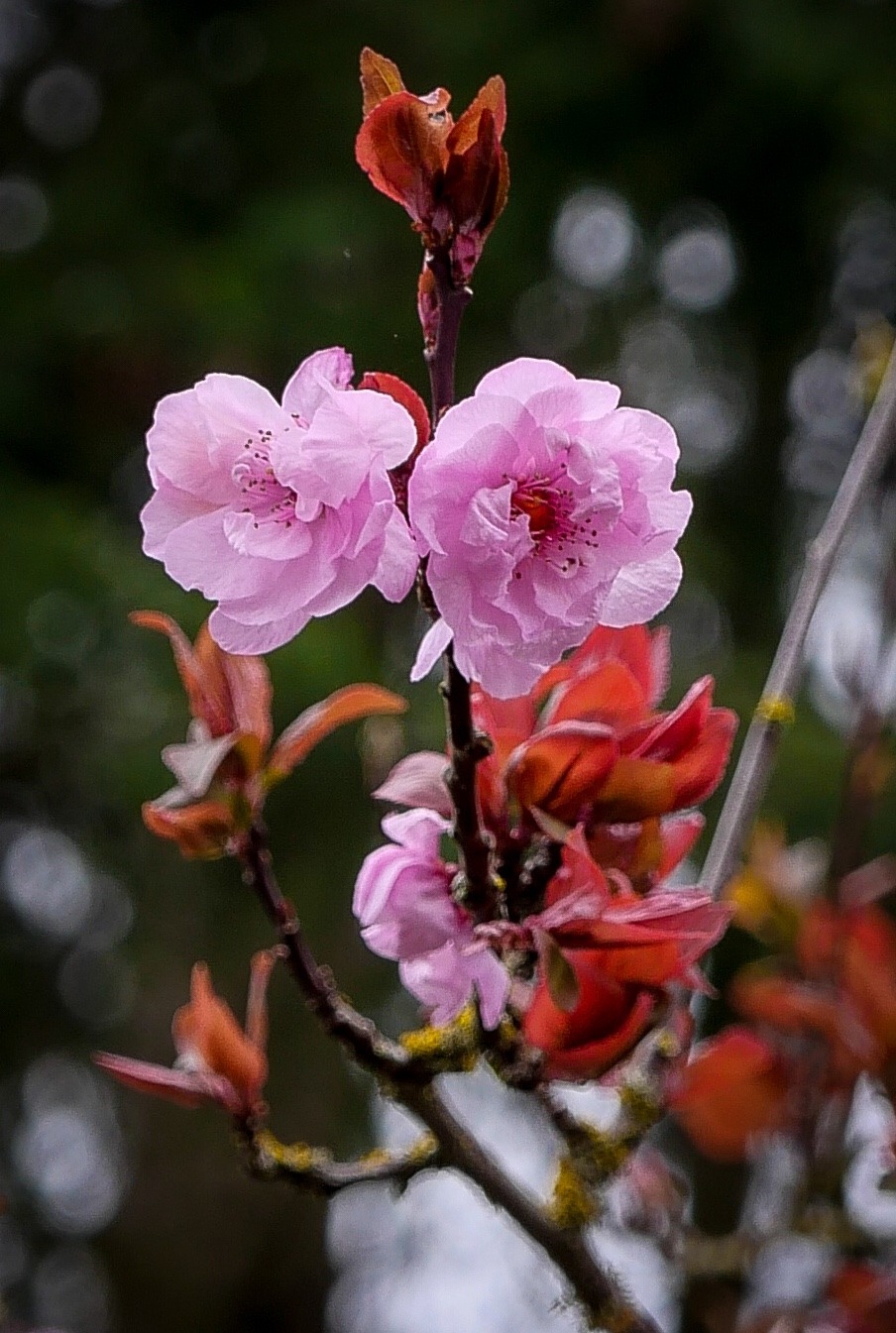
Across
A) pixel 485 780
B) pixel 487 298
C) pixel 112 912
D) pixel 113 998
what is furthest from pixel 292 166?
pixel 485 780

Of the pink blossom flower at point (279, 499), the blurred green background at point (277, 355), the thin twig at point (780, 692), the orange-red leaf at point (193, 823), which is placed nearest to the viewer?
the pink blossom flower at point (279, 499)

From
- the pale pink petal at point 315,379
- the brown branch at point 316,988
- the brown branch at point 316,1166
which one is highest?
the pale pink petal at point 315,379

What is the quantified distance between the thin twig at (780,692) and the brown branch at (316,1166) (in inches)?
6.7

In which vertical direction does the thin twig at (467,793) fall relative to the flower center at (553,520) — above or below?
below

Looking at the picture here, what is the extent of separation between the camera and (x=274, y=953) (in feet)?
1.57

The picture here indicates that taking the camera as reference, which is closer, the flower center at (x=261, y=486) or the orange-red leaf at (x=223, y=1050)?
the flower center at (x=261, y=486)

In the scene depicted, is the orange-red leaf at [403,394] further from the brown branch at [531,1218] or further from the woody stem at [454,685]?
the brown branch at [531,1218]

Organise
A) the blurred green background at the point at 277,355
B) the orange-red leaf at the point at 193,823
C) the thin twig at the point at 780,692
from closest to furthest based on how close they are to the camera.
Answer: the orange-red leaf at the point at 193,823 < the thin twig at the point at 780,692 < the blurred green background at the point at 277,355

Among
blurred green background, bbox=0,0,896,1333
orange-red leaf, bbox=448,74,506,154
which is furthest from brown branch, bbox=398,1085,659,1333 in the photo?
blurred green background, bbox=0,0,896,1333

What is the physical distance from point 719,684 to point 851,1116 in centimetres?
88

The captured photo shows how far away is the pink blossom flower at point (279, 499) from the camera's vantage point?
1.11 feet

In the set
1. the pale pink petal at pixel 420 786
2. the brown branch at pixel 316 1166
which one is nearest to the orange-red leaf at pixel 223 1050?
the brown branch at pixel 316 1166

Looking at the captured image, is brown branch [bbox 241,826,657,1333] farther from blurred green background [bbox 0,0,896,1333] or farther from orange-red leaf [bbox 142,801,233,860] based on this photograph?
blurred green background [bbox 0,0,896,1333]

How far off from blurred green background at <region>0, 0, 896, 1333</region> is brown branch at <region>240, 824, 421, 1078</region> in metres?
0.96
